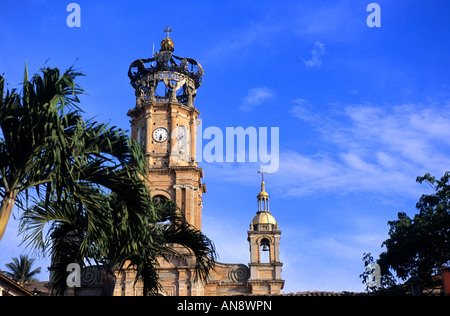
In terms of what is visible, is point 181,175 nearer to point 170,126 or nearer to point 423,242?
point 170,126

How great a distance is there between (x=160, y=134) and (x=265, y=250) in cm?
1278

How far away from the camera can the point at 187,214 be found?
43656 millimetres

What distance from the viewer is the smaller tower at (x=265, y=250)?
42.6 metres

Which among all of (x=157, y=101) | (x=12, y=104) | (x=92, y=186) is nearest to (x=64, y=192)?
(x=92, y=186)

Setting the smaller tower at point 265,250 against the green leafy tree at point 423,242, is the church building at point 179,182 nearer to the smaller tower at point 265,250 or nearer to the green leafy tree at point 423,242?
the smaller tower at point 265,250

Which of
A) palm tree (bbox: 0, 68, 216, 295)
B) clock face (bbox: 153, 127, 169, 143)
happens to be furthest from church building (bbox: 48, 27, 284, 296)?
palm tree (bbox: 0, 68, 216, 295)

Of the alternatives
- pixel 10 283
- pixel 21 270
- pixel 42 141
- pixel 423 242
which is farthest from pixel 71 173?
pixel 21 270

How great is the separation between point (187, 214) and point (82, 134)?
3239 cm

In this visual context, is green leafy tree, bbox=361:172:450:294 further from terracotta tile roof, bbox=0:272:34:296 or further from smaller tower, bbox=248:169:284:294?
terracotta tile roof, bbox=0:272:34:296

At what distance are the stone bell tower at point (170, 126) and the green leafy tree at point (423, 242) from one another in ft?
49.8

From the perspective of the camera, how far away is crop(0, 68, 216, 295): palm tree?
431 inches

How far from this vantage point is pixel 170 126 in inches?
1826

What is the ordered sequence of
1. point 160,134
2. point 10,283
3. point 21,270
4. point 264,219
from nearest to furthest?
1. point 10,283
2. point 264,219
3. point 160,134
4. point 21,270
